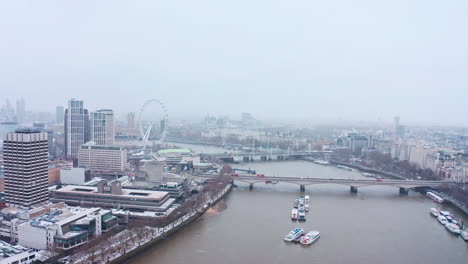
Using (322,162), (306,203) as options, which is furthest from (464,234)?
(322,162)

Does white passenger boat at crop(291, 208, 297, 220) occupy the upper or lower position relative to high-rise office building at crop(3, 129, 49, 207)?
lower

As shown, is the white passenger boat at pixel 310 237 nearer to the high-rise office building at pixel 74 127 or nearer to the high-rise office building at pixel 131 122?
the high-rise office building at pixel 74 127

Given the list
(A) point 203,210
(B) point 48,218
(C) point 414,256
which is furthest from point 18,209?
(C) point 414,256

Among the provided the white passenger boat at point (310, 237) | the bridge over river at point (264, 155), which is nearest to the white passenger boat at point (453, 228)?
the white passenger boat at point (310, 237)

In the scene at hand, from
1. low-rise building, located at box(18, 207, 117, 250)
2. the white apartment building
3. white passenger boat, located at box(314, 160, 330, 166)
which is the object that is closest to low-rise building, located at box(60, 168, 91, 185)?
the white apartment building

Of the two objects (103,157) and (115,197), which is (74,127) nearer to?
(103,157)

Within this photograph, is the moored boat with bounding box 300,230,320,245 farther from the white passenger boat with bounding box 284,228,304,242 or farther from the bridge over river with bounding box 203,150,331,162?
the bridge over river with bounding box 203,150,331,162
